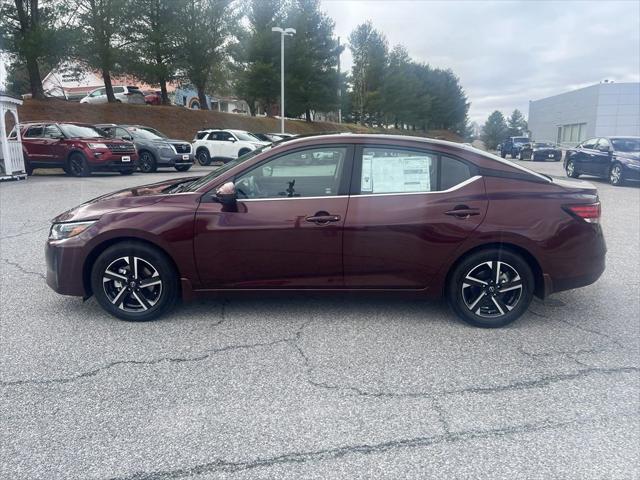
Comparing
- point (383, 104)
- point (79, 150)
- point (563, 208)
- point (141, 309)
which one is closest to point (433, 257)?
point (563, 208)

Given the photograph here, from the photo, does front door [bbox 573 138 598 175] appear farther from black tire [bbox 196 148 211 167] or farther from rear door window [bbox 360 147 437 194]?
black tire [bbox 196 148 211 167]

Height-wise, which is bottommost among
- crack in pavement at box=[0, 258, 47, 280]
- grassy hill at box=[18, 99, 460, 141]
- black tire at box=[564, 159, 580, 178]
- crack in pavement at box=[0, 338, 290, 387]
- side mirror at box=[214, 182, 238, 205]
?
crack in pavement at box=[0, 338, 290, 387]

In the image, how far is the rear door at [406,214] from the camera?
3.89 m

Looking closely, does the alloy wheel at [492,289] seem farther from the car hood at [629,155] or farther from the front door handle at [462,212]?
the car hood at [629,155]

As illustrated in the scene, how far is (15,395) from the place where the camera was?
2988 mm

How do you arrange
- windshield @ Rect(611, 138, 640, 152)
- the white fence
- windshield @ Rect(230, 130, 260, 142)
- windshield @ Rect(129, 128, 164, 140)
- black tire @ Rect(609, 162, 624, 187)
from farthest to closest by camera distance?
windshield @ Rect(230, 130, 260, 142) → windshield @ Rect(129, 128, 164, 140) → windshield @ Rect(611, 138, 640, 152) → black tire @ Rect(609, 162, 624, 187) → the white fence

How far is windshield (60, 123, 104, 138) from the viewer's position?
51.5ft

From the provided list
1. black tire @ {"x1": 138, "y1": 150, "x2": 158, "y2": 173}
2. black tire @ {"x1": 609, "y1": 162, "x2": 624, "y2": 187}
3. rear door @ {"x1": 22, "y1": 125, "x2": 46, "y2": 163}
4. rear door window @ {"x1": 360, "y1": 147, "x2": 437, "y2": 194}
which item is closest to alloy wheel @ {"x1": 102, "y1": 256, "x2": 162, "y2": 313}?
rear door window @ {"x1": 360, "y1": 147, "x2": 437, "y2": 194}

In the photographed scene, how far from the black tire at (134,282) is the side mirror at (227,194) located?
0.71 metres

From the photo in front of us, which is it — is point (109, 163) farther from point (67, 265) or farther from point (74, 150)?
point (67, 265)

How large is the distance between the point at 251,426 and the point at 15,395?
1553mm

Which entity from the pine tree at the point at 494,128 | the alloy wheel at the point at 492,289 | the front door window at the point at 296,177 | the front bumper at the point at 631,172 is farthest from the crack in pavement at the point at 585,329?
the pine tree at the point at 494,128

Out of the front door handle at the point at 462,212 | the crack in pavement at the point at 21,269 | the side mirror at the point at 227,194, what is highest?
the side mirror at the point at 227,194

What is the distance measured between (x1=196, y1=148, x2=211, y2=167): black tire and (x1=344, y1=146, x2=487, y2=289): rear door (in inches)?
791
